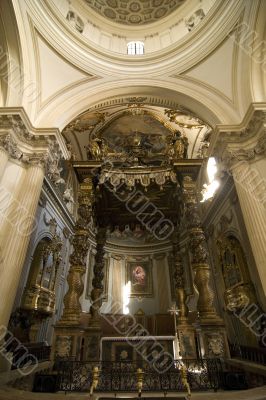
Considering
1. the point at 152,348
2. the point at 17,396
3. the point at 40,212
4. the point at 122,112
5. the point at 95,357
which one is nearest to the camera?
the point at 17,396

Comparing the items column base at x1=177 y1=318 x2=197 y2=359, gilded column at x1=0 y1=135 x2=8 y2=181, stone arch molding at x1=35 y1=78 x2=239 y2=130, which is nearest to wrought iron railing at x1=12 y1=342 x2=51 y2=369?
column base at x1=177 y1=318 x2=197 y2=359

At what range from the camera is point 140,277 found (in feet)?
46.3

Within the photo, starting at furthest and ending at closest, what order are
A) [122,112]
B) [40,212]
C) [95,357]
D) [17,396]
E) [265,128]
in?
[122,112] → [40,212] → [95,357] → [265,128] → [17,396]

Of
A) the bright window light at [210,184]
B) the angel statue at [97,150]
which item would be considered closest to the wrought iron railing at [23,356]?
the angel statue at [97,150]

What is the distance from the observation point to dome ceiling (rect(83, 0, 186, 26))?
9.93 meters

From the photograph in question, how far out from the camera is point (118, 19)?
34.2ft

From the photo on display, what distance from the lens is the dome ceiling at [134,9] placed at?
9930 mm

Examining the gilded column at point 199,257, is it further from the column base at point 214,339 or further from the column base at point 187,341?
the column base at point 187,341

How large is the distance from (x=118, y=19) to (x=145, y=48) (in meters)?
1.86

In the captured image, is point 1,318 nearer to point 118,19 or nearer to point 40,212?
point 40,212

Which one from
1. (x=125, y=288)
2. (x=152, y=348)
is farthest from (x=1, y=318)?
(x=125, y=288)

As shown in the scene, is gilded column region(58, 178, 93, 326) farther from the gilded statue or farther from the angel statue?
the gilded statue

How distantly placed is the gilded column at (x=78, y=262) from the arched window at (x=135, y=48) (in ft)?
21.0

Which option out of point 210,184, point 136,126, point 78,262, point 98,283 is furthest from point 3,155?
point 210,184
